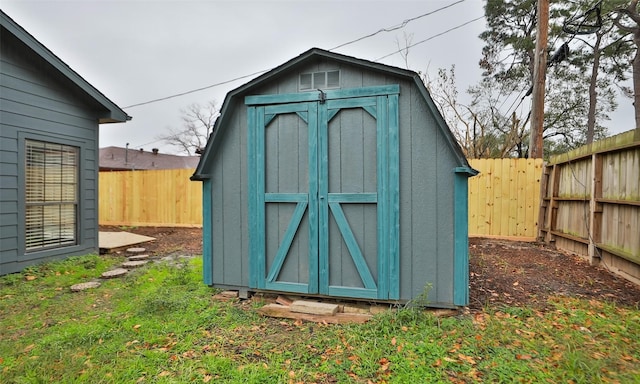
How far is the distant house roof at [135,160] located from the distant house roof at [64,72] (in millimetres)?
17368

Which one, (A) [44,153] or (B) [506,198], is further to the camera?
(B) [506,198]

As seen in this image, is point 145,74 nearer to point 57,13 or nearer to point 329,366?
point 57,13

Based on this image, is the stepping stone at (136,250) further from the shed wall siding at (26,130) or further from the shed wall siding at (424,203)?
the shed wall siding at (424,203)

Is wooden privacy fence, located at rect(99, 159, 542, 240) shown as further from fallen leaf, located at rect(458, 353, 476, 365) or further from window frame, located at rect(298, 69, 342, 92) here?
fallen leaf, located at rect(458, 353, 476, 365)

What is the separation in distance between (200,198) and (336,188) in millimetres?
7558

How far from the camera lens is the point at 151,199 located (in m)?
10.5

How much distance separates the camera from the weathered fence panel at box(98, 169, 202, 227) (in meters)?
10.0

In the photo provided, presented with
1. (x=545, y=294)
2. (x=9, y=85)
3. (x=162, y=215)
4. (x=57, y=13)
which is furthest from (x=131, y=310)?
(x=57, y=13)

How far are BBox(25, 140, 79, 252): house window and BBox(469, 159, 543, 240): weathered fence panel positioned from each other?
27.3ft

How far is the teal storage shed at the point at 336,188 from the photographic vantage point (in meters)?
3.15

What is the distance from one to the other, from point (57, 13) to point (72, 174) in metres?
6.21

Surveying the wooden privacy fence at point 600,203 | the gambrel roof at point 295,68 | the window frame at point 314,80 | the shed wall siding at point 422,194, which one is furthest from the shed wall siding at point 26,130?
the wooden privacy fence at point 600,203

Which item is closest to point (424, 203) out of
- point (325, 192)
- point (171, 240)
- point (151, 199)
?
point (325, 192)

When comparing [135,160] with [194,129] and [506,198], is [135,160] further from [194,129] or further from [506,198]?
[506,198]
